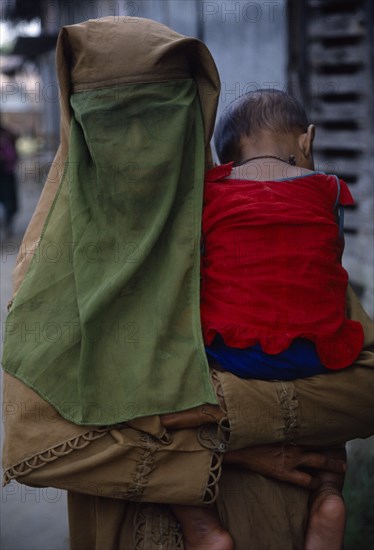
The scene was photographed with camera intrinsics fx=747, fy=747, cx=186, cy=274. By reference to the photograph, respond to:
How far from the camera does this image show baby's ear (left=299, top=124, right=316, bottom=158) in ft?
7.09

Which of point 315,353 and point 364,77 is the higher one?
point 315,353

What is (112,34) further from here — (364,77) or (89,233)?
(364,77)

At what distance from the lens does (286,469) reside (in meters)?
1.98

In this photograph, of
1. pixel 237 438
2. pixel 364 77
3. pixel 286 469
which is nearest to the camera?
pixel 237 438

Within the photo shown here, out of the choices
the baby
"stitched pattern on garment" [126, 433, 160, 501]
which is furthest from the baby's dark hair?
"stitched pattern on garment" [126, 433, 160, 501]

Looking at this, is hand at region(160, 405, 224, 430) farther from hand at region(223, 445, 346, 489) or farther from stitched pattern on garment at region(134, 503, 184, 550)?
stitched pattern on garment at region(134, 503, 184, 550)

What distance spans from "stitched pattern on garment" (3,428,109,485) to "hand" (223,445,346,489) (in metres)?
0.35

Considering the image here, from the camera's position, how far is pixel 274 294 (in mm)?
1885

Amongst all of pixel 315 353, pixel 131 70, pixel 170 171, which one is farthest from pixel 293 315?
pixel 131 70

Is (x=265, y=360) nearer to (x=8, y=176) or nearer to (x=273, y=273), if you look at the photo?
(x=273, y=273)

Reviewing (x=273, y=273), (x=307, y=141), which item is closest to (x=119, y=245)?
(x=273, y=273)

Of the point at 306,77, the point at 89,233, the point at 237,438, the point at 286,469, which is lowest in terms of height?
the point at 306,77

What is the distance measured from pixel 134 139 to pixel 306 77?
4292 mm

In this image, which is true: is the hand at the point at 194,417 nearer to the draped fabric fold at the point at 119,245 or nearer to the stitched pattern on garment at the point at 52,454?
the draped fabric fold at the point at 119,245
